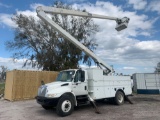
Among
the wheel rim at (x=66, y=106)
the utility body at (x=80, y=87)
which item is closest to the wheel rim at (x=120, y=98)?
the utility body at (x=80, y=87)

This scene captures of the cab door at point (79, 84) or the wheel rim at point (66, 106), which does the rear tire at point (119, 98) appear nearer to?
the cab door at point (79, 84)

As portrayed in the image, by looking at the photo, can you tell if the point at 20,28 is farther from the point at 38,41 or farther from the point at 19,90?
the point at 19,90

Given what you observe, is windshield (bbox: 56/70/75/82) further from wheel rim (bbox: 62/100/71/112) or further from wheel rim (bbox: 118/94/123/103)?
wheel rim (bbox: 118/94/123/103)

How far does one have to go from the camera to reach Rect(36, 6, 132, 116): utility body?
800 cm

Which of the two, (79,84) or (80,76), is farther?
(80,76)

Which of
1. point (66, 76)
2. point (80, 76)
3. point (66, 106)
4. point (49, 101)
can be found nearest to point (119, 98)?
point (80, 76)

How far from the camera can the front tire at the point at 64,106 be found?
25.9 ft

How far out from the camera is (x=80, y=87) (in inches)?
360

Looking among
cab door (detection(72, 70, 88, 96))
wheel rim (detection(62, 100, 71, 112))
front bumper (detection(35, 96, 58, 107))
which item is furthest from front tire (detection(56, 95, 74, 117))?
cab door (detection(72, 70, 88, 96))

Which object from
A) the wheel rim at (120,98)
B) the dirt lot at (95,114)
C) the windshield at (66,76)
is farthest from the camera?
the wheel rim at (120,98)

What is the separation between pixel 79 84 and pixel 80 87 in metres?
0.18

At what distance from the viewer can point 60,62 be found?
2367cm

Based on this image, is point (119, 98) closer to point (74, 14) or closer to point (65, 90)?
point (65, 90)

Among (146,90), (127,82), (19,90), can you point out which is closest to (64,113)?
(127,82)
